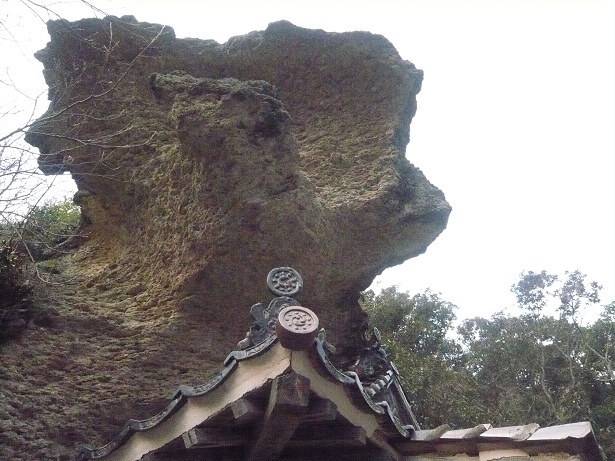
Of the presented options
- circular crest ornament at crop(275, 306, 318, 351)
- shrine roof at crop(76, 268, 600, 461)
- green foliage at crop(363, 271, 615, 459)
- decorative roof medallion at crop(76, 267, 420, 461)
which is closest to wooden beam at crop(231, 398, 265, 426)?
shrine roof at crop(76, 268, 600, 461)

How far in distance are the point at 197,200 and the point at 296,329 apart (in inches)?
110

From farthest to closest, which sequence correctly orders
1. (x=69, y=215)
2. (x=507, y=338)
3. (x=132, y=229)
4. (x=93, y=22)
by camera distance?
(x=507, y=338) < (x=69, y=215) < (x=93, y=22) < (x=132, y=229)

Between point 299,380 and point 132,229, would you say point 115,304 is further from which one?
point 299,380

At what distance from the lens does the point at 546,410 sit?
1383 centimetres

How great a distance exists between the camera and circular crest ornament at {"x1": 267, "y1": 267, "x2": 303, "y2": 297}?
394cm

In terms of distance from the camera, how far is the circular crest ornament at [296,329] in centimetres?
317

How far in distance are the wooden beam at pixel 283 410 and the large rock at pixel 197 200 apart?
180 cm

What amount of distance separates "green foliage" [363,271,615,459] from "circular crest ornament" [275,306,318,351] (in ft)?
31.7

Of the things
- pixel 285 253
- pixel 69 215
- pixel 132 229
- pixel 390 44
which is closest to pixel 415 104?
pixel 390 44

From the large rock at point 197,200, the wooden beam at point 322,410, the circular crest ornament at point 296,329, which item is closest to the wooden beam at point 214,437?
the wooden beam at point 322,410

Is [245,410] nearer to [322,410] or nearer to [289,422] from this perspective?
[289,422]

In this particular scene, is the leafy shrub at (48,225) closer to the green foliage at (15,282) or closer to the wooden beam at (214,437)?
the green foliage at (15,282)

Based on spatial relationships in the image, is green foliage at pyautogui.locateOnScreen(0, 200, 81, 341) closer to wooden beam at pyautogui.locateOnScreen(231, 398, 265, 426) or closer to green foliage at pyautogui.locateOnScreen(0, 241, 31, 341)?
green foliage at pyautogui.locateOnScreen(0, 241, 31, 341)

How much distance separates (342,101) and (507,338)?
1045 cm
